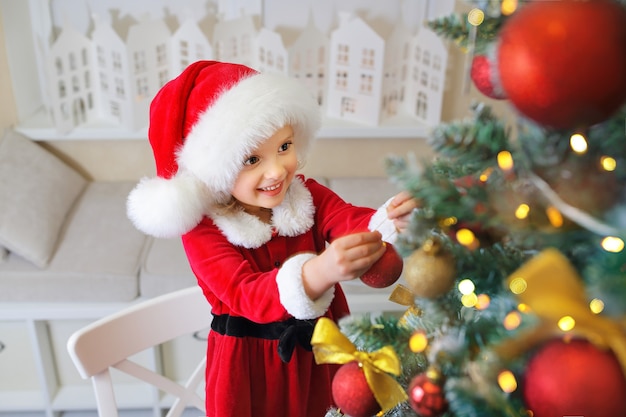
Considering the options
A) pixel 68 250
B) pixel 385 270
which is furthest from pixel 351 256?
pixel 68 250

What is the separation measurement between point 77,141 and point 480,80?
1691mm

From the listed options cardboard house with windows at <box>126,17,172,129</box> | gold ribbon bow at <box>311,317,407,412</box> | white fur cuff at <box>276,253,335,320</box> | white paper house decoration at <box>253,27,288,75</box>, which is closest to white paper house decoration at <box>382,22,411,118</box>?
white paper house decoration at <box>253,27,288,75</box>

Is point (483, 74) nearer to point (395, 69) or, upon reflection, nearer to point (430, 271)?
point (430, 271)

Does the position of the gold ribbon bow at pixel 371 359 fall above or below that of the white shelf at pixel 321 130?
above

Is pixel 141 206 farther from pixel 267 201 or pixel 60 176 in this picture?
pixel 60 176

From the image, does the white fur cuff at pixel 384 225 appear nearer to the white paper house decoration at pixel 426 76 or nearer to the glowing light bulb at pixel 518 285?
the glowing light bulb at pixel 518 285

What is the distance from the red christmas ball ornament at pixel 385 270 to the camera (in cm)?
57

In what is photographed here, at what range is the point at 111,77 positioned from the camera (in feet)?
5.79

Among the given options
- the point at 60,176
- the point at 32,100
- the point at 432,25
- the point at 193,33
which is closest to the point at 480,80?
the point at 432,25

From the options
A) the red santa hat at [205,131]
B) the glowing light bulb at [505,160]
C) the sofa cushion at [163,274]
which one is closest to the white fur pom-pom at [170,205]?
the red santa hat at [205,131]

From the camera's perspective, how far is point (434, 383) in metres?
0.41

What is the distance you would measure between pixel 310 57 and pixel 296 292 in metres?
1.35

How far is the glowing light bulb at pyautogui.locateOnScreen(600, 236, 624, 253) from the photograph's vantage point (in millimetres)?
341

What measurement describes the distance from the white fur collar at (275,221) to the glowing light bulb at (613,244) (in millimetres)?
492
